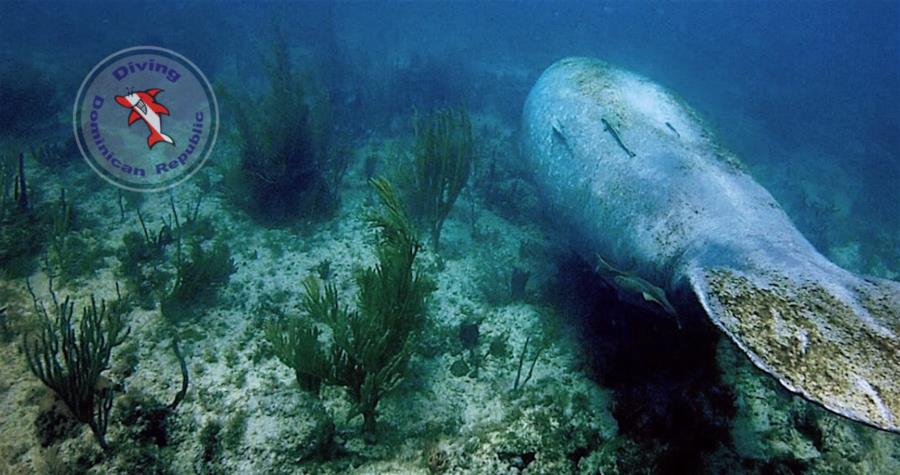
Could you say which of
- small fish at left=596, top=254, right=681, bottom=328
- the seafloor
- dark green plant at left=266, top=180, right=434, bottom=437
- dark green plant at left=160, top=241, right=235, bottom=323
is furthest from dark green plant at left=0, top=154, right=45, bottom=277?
small fish at left=596, top=254, right=681, bottom=328

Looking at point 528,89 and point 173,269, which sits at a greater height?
point 528,89

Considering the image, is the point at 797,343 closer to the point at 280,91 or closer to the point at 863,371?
the point at 863,371

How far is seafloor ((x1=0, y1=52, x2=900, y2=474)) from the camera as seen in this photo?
10.4 feet

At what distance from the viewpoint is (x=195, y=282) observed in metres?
4.69

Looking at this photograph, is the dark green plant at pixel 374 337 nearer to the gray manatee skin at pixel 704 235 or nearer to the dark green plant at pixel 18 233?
the gray manatee skin at pixel 704 235

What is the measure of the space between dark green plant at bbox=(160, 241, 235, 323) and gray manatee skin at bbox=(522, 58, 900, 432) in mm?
4267

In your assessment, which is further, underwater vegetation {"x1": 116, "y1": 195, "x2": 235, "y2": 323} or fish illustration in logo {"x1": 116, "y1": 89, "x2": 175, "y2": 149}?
fish illustration in logo {"x1": 116, "y1": 89, "x2": 175, "y2": 149}

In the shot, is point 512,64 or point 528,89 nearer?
point 528,89

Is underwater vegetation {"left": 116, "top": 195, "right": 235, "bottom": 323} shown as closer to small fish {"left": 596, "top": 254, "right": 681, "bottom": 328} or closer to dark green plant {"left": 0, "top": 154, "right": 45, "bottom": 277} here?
dark green plant {"left": 0, "top": 154, "right": 45, "bottom": 277}

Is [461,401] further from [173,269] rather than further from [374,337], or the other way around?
[173,269]

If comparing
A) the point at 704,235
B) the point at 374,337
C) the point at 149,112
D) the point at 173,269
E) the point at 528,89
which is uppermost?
the point at 528,89

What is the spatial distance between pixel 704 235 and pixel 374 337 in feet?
9.16

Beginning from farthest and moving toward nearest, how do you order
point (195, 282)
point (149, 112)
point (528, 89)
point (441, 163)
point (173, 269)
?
point (528, 89), point (149, 112), point (441, 163), point (173, 269), point (195, 282)

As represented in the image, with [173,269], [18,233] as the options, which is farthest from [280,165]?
[18,233]
